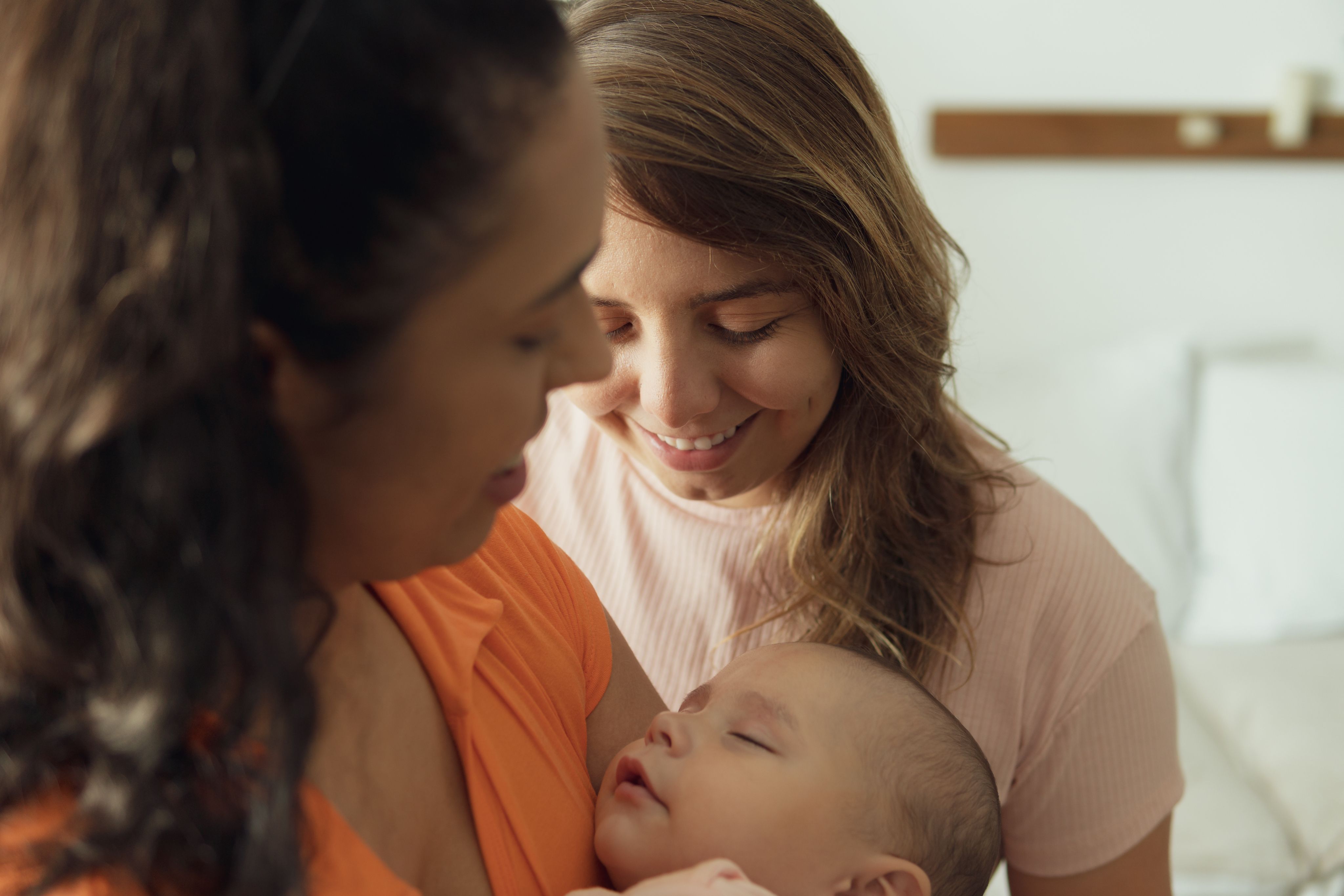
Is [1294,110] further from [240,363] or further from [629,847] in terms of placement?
[240,363]

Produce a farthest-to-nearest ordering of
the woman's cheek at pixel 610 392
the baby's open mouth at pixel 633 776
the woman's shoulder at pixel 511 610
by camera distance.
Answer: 1. the woman's cheek at pixel 610 392
2. the baby's open mouth at pixel 633 776
3. the woman's shoulder at pixel 511 610

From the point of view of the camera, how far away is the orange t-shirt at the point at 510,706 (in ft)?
2.27

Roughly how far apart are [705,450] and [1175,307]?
270cm

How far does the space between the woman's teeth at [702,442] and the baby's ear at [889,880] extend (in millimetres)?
503

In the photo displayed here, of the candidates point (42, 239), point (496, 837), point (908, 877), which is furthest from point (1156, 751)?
point (42, 239)

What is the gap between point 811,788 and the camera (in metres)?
1.00

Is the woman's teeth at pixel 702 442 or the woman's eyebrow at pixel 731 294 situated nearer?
the woman's eyebrow at pixel 731 294

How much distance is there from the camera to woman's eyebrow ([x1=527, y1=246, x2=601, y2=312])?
62cm

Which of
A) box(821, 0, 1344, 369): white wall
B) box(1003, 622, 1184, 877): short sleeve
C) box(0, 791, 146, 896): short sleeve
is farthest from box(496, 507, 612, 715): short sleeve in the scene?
box(821, 0, 1344, 369): white wall

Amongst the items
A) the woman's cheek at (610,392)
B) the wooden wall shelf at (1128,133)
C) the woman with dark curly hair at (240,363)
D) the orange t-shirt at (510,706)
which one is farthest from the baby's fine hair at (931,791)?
the wooden wall shelf at (1128,133)

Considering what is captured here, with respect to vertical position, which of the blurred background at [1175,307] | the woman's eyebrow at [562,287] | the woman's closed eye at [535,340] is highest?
the woman's eyebrow at [562,287]

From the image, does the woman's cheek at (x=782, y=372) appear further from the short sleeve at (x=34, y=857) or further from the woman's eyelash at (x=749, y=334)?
the short sleeve at (x=34, y=857)

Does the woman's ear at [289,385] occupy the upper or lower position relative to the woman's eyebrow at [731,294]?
upper

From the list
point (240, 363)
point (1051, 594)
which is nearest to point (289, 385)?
point (240, 363)
